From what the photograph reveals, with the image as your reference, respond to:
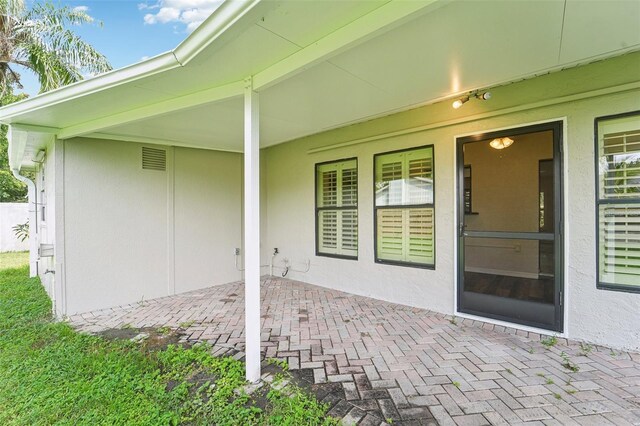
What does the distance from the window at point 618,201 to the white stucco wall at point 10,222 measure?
15295mm

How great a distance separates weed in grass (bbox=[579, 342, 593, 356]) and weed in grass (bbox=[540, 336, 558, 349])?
0.19 metres

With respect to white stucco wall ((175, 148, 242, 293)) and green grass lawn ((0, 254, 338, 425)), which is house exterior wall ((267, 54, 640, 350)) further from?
green grass lawn ((0, 254, 338, 425))

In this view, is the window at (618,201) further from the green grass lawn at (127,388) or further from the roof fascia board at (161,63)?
the roof fascia board at (161,63)

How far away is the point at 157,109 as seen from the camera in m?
3.04

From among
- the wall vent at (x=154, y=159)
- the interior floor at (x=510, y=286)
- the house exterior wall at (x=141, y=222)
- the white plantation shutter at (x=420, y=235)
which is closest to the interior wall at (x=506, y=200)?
the interior floor at (x=510, y=286)

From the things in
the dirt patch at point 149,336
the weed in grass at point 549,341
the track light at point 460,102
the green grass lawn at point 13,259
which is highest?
the track light at point 460,102

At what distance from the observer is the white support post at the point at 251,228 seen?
238cm

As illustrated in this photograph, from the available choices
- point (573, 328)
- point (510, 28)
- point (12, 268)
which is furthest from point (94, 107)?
point (12, 268)

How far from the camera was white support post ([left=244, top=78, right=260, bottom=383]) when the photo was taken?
2377 mm

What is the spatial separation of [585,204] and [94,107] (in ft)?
16.9

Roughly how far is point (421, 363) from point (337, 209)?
3051mm

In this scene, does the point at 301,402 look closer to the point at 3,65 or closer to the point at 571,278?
the point at 571,278

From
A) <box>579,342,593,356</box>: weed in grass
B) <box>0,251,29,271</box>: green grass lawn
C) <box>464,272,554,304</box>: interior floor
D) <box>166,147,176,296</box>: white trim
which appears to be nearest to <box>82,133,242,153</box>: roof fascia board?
<box>166,147,176,296</box>: white trim

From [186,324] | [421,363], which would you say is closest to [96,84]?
[186,324]
